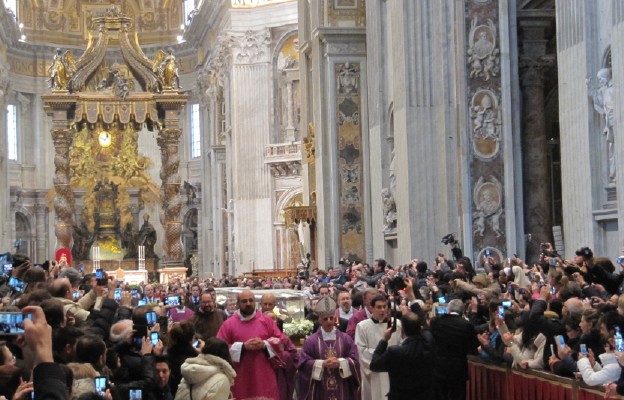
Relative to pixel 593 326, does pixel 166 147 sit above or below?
above

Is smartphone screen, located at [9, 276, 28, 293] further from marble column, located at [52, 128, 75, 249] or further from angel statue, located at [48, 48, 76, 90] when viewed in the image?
angel statue, located at [48, 48, 76, 90]

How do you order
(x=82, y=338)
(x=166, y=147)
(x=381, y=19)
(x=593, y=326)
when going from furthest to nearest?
(x=166, y=147) < (x=381, y=19) < (x=593, y=326) < (x=82, y=338)

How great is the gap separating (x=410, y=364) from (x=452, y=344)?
57.8 inches

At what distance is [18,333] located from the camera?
7.79 metres

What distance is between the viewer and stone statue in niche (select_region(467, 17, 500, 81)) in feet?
71.7

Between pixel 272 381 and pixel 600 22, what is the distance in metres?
6.99

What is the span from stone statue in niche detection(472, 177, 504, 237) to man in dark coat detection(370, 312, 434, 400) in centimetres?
1060

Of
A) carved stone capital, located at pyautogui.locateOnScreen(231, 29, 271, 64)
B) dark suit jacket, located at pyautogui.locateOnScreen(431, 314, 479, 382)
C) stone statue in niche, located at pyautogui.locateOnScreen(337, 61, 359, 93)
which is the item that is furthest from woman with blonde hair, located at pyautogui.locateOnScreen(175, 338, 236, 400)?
carved stone capital, located at pyautogui.locateOnScreen(231, 29, 271, 64)

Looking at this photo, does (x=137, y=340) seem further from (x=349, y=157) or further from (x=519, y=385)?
(x=349, y=157)

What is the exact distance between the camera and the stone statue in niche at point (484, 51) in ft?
71.7

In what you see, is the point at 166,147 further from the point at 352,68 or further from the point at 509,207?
the point at 509,207

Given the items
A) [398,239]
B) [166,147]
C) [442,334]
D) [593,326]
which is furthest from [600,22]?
[166,147]

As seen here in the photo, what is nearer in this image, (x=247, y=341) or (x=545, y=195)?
(x=247, y=341)

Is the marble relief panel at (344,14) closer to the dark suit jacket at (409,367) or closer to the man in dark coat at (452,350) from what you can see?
the man in dark coat at (452,350)
